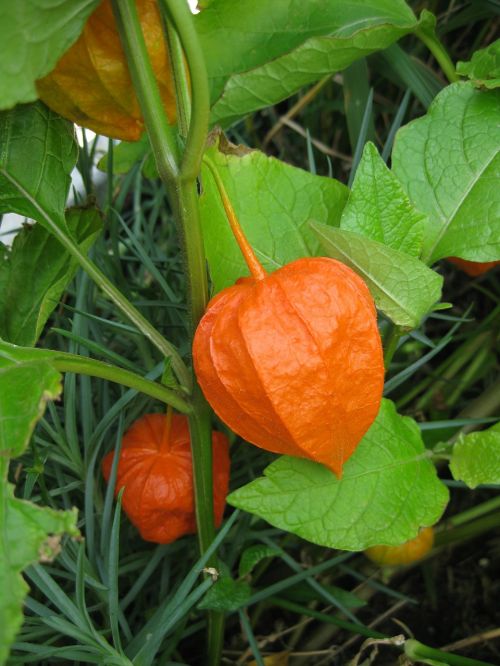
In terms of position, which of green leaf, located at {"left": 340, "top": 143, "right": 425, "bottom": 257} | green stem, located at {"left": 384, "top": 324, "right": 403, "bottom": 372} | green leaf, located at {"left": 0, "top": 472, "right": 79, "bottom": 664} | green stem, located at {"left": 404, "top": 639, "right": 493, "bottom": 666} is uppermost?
green leaf, located at {"left": 340, "top": 143, "right": 425, "bottom": 257}

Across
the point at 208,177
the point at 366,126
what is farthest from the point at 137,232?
the point at 208,177

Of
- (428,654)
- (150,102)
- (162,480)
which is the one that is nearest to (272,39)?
(150,102)

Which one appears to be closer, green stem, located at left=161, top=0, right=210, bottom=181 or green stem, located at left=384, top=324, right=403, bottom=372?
green stem, located at left=161, top=0, right=210, bottom=181

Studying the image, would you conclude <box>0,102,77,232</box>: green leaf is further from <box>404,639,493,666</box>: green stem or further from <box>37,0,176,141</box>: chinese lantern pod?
<box>404,639,493,666</box>: green stem

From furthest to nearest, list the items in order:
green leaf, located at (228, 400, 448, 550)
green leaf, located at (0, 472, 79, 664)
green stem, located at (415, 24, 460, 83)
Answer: green stem, located at (415, 24, 460, 83) → green leaf, located at (228, 400, 448, 550) → green leaf, located at (0, 472, 79, 664)

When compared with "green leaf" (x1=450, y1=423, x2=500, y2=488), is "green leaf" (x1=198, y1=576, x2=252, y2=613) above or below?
below

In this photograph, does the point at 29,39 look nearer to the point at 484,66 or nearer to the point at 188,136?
the point at 188,136

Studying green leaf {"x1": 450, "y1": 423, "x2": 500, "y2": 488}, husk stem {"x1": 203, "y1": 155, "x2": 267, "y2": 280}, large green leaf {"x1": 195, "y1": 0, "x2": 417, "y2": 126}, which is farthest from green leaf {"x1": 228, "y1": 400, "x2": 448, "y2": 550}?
large green leaf {"x1": 195, "y1": 0, "x2": 417, "y2": 126}
